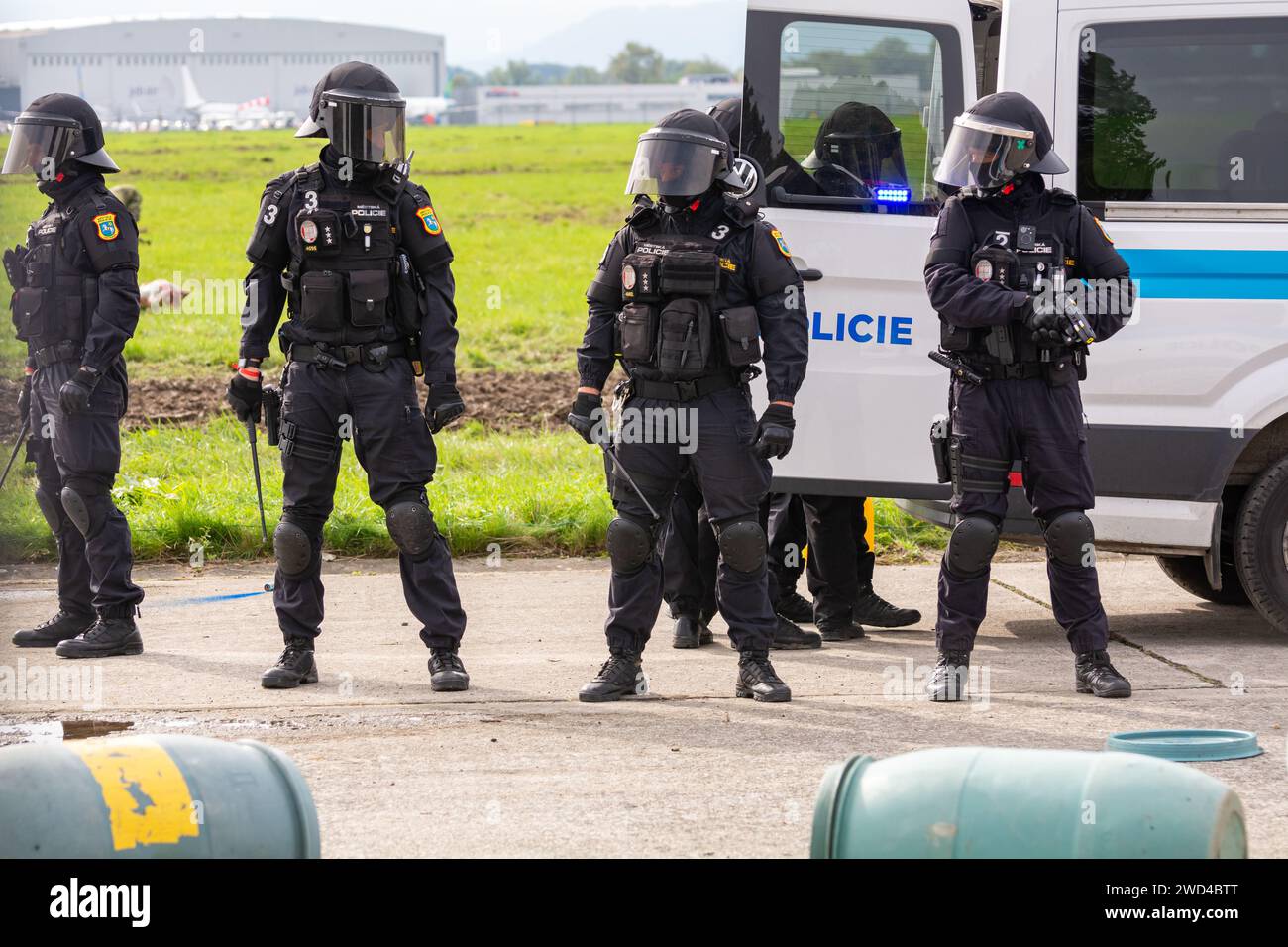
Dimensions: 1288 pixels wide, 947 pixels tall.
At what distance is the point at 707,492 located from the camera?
5.68 m

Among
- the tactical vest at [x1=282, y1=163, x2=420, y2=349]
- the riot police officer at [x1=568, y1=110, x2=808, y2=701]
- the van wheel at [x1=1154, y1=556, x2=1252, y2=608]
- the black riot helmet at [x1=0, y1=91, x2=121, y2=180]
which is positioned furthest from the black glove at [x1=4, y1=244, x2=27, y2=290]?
the van wheel at [x1=1154, y1=556, x2=1252, y2=608]

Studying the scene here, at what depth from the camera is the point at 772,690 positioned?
5.62m

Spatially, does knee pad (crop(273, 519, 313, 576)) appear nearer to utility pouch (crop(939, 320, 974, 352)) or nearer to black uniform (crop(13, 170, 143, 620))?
black uniform (crop(13, 170, 143, 620))

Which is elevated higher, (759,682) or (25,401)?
(25,401)

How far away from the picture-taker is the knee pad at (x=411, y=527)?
5.78 m

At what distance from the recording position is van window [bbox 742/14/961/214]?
6.29 metres

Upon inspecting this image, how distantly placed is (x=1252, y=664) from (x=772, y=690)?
1.97m

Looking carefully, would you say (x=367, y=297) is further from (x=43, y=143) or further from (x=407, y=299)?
(x=43, y=143)

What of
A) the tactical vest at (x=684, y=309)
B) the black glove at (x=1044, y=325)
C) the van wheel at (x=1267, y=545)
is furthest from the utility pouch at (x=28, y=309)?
the van wheel at (x=1267, y=545)

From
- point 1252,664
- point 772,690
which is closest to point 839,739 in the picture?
point 772,690

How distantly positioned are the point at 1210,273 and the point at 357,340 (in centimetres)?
326

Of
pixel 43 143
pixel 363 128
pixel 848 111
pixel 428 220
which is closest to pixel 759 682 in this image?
pixel 428 220

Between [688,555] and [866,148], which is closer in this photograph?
[866,148]

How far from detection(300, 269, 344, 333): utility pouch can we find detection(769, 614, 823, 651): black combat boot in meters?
2.27
